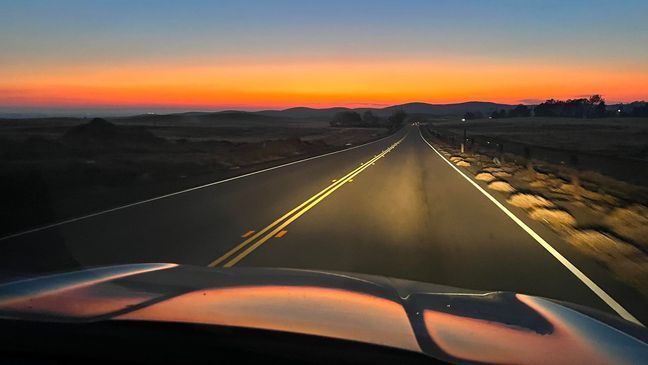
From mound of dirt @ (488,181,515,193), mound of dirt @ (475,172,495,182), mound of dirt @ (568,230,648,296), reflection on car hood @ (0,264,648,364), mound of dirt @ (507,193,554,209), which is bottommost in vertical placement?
mound of dirt @ (475,172,495,182)

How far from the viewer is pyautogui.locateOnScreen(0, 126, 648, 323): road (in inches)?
309

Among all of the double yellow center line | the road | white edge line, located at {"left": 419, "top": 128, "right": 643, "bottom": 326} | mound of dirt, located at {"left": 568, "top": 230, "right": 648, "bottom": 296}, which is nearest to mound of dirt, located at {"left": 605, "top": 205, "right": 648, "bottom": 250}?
mound of dirt, located at {"left": 568, "top": 230, "right": 648, "bottom": 296}

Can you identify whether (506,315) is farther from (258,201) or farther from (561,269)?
(258,201)

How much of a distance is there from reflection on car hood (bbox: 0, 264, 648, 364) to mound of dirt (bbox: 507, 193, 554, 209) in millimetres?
11221

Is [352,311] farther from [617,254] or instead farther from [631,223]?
[631,223]

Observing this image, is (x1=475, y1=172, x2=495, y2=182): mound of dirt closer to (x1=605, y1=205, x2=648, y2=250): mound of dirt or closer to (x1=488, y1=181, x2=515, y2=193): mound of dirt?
(x1=488, y1=181, x2=515, y2=193): mound of dirt

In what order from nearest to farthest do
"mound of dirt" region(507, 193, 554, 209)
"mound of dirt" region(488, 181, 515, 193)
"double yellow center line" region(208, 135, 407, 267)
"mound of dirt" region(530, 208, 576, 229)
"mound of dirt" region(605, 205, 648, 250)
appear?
"double yellow center line" region(208, 135, 407, 267) < "mound of dirt" region(605, 205, 648, 250) < "mound of dirt" region(530, 208, 576, 229) < "mound of dirt" region(507, 193, 554, 209) < "mound of dirt" region(488, 181, 515, 193)

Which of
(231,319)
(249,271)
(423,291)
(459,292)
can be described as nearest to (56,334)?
(231,319)

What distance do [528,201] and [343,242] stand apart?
311 inches

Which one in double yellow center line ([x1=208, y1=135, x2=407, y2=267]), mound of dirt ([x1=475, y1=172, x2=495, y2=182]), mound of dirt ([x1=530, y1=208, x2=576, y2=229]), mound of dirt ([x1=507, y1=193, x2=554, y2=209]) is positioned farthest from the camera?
mound of dirt ([x1=475, y1=172, x2=495, y2=182])

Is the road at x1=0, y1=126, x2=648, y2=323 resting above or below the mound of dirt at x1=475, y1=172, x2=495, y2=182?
above

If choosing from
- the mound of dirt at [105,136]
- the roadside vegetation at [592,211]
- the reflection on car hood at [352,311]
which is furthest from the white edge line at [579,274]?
the mound of dirt at [105,136]

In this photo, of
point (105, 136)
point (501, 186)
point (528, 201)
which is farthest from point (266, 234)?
point (105, 136)

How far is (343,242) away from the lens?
408 inches
